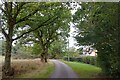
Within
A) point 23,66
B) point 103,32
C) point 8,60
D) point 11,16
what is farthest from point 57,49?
point 103,32

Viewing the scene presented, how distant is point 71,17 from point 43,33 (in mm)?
1996

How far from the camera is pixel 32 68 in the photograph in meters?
7.66

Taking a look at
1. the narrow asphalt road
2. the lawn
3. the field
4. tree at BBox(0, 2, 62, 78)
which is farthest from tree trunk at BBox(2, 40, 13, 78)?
the lawn

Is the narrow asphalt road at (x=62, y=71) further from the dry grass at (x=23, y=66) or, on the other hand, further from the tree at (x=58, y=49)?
the dry grass at (x=23, y=66)

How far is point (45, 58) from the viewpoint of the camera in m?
8.20

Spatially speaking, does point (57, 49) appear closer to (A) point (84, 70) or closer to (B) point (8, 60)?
(A) point (84, 70)

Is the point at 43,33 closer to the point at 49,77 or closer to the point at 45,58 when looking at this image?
the point at 45,58

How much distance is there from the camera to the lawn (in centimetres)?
681

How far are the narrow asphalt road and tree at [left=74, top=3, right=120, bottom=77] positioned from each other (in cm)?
111

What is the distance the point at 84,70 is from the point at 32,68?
191cm

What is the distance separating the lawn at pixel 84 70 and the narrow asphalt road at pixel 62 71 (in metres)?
A: 0.18

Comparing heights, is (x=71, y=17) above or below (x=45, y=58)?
above

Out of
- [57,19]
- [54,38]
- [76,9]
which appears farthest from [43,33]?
[76,9]

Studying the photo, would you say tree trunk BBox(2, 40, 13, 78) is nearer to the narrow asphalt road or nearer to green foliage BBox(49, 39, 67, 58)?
the narrow asphalt road
